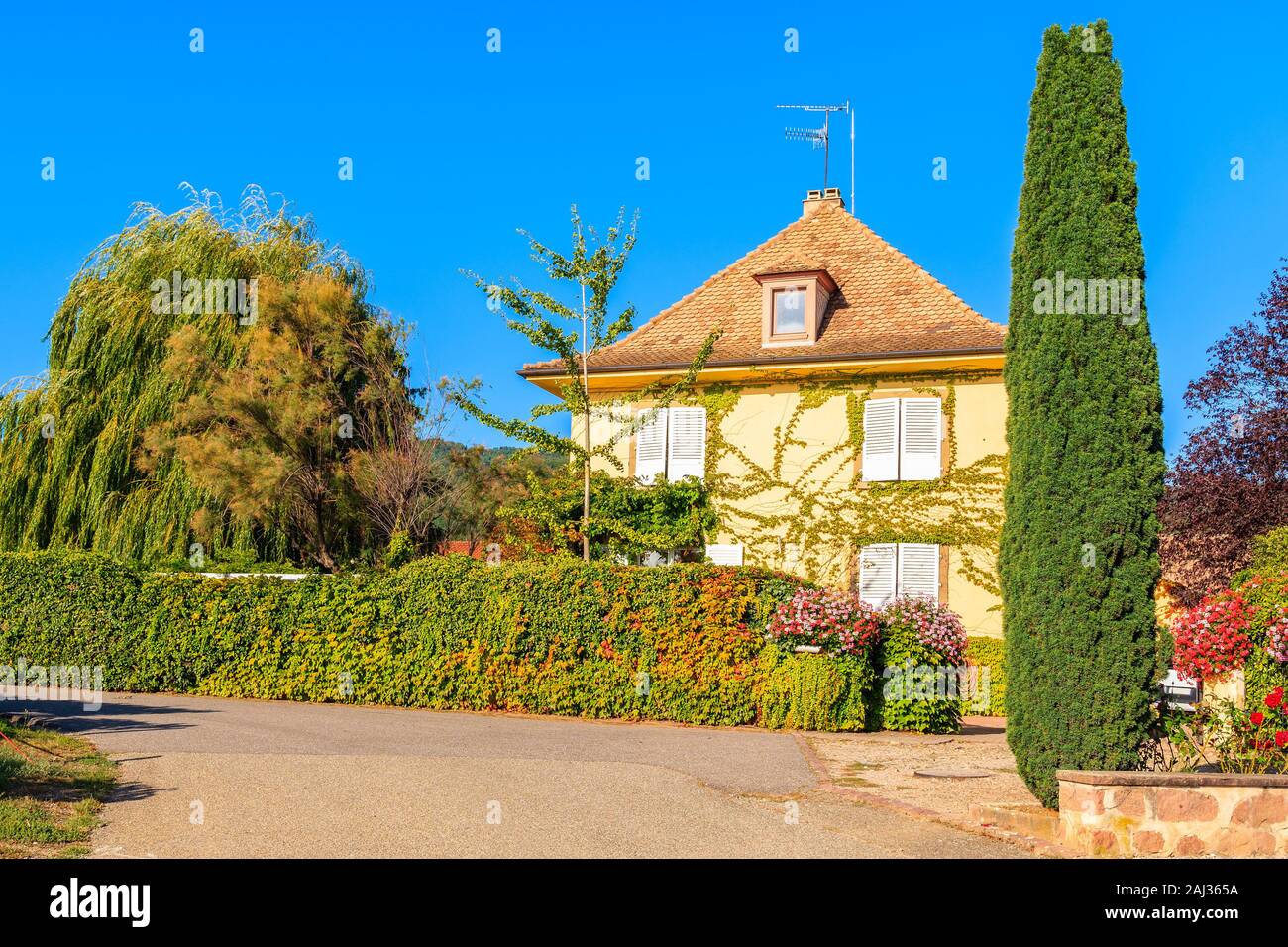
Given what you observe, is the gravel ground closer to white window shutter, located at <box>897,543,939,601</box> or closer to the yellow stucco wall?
white window shutter, located at <box>897,543,939,601</box>

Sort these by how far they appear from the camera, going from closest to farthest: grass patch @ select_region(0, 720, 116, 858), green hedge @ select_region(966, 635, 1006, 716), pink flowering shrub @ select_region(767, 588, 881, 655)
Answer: grass patch @ select_region(0, 720, 116, 858) → pink flowering shrub @ select_region(767, 588, 881, 655) → green hedge @ select_region(966, 635, 1006, 716)

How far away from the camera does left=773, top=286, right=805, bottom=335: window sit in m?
22.6

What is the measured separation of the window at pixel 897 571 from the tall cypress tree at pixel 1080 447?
12.7 m

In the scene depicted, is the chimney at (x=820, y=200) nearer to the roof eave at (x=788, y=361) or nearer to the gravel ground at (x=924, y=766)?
the roof eave at (x=788, y=361)

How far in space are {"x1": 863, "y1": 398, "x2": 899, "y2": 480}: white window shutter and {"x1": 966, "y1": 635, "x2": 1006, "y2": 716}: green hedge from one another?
136 inches

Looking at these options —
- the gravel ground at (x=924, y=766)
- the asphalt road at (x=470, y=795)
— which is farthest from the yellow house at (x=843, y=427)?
the asphalt road at (x=470, y=795)

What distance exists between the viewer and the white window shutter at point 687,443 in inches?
899

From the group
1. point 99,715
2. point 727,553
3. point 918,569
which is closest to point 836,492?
point 918,569

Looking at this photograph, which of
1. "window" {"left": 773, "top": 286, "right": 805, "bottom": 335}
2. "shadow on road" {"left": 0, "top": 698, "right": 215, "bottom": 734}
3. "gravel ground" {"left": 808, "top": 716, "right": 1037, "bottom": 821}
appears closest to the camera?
"gravel ground" {"left": 808, "top": 716, "right": 1037, "bottom": 821}

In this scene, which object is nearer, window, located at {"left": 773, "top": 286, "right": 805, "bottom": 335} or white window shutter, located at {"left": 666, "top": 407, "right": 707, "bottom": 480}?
window, located at {"left": 773, "top": 286, "right": 805, "bottom": 335}

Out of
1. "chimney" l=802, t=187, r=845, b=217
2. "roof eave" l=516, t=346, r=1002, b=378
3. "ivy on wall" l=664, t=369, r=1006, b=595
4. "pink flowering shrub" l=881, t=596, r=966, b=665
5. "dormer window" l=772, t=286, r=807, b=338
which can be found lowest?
"pink flowering shrub" l=881, t=596, r=966, b=665

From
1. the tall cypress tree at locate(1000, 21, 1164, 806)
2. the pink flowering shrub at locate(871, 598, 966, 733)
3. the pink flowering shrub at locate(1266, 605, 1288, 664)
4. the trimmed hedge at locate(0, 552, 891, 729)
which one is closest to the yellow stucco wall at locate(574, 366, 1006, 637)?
the pink flowering shrub at locate(871, 598, 966, 733)

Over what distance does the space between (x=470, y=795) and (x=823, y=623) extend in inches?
264
